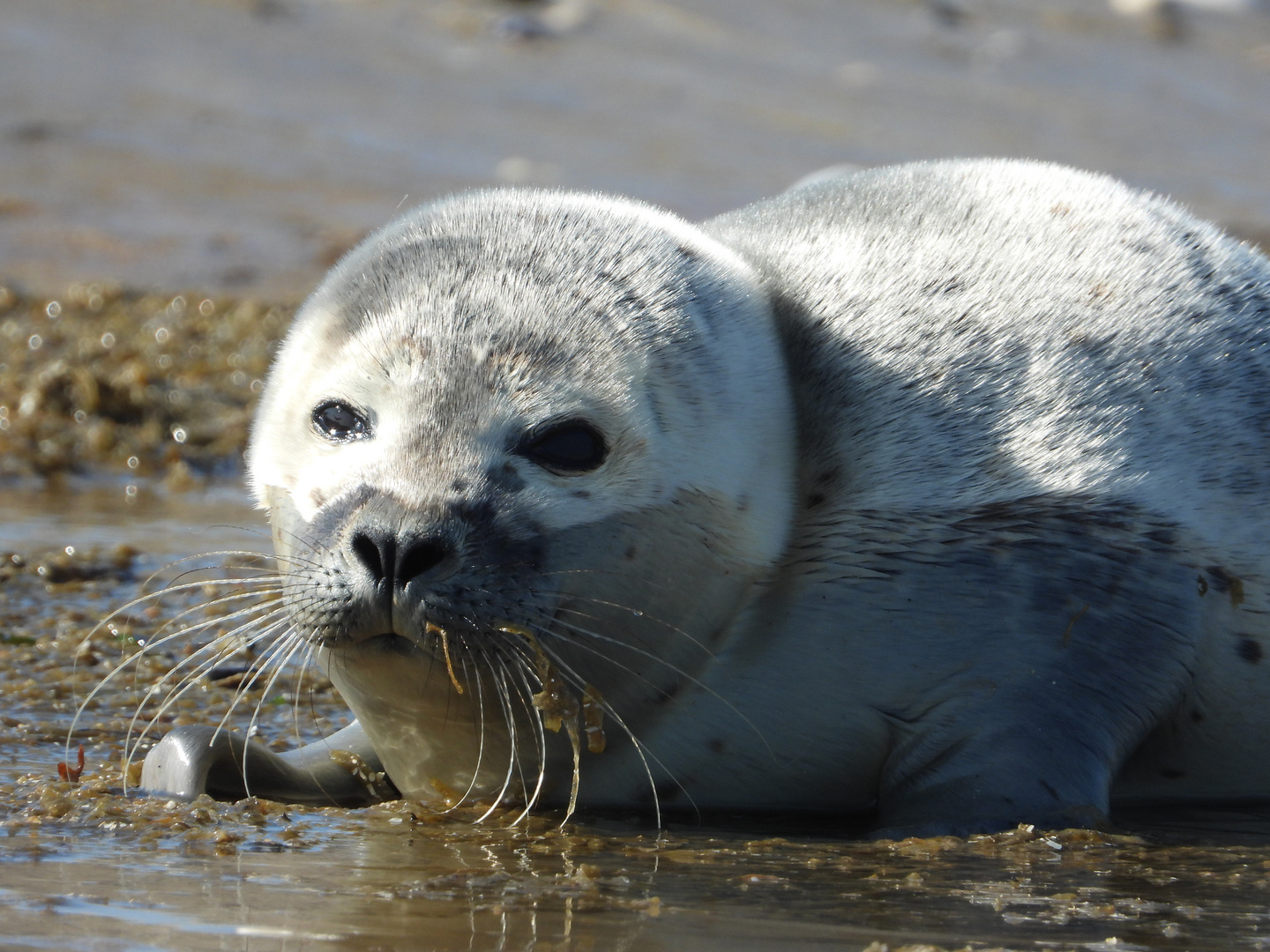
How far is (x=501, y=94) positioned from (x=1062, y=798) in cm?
1397

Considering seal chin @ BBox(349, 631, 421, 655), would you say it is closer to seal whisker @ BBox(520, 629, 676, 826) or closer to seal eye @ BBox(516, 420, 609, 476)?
seal whisker @ BBox(520, 629, 676, 826)

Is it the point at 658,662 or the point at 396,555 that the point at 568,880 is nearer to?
the point at 396,555

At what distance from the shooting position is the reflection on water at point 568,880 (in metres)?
→ 2.32

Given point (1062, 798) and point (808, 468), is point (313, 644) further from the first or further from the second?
point (1062, 798)

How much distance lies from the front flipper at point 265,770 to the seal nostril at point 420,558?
0.59 metres

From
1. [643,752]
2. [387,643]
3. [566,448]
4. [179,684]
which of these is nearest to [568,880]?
[387,643]

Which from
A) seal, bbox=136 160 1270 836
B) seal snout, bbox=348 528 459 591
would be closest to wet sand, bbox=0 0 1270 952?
seal, bbox=136 160 1270 836

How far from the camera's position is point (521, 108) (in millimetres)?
15977

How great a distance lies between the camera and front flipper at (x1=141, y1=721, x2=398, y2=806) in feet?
10.5

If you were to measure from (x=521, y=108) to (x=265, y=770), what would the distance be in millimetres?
13140

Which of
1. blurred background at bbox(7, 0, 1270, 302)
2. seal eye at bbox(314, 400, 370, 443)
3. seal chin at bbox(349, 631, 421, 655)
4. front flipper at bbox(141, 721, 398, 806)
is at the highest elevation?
blurred background at bbox(7, 0, 1270, 302)

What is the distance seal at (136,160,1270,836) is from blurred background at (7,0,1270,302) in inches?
273

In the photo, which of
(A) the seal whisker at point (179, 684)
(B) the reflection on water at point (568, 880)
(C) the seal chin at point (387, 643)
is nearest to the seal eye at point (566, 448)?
(C) the seal chin at point (387, 643)

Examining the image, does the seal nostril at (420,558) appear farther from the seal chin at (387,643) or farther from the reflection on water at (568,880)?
the reflection on water at (568,880)
